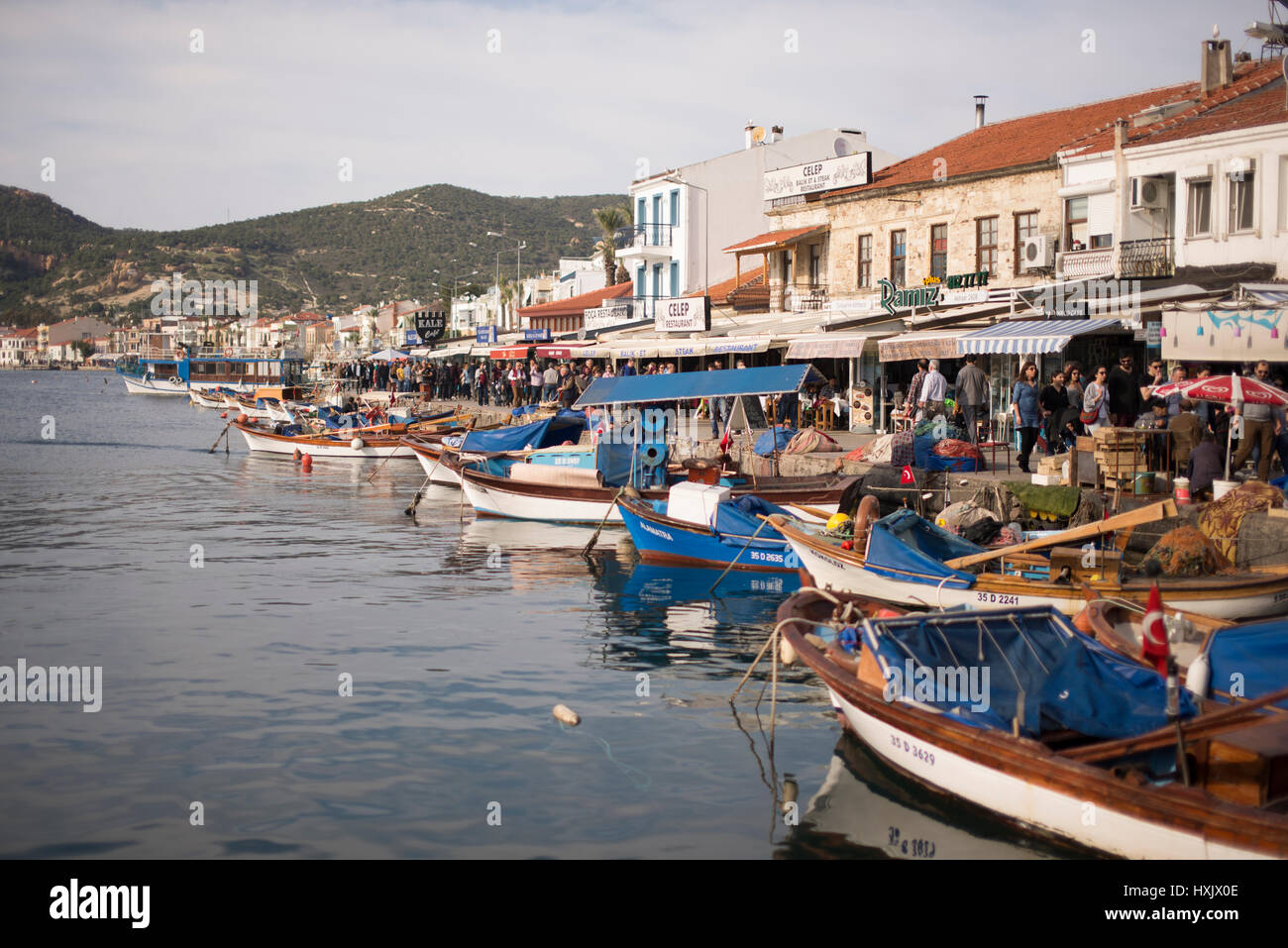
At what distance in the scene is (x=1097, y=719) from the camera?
8.79 meters

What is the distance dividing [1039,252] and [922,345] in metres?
5.99

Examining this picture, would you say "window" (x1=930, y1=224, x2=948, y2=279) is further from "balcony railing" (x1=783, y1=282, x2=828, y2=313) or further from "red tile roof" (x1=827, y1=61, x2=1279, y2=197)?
"balcony railing" (x1=783, y1=282, x2=828, y2=313)

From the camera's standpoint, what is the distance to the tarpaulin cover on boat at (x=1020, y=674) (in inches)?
346

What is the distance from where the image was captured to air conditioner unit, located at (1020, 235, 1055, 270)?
90.6 ft

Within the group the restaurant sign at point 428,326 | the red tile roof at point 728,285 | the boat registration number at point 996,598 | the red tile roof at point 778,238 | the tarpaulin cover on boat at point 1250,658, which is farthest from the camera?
the restaurant sign at point 428,326

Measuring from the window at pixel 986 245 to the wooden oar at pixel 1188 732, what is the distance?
79.8 ft

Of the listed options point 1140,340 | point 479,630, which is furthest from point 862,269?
point 479,630

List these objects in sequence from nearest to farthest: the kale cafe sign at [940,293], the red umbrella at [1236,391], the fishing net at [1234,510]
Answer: the fishing net at [1234,510], the red umbrella at [1236,391], the kale cafe sign at [940,293]

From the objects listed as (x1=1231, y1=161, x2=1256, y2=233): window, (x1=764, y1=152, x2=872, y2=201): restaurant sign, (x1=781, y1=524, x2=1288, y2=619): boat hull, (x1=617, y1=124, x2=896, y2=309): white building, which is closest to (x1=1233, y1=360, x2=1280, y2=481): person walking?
(x1=781, y1=524, x2=1288, y2=619): boat hull

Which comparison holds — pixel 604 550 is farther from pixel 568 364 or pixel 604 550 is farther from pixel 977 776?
pixel 568 364

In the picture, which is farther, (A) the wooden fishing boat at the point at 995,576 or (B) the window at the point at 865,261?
(B) the window at the point at 865,261

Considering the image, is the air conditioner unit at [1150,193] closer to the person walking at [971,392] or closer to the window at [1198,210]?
the window at [1198,210]

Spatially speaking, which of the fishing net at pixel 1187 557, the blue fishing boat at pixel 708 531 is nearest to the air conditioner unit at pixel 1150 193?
the blue fishing boat at pixel 708 531

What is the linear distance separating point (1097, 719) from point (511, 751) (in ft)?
17.2
